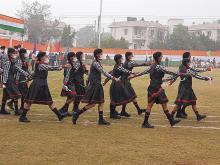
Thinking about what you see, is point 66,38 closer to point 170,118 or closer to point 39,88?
point 39,88

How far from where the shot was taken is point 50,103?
→ 11.4 meters

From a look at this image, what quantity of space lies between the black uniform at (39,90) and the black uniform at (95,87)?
103cm

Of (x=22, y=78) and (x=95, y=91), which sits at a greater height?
(x=22, y=78)

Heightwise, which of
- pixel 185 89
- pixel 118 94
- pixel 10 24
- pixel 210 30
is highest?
pixel 210 30

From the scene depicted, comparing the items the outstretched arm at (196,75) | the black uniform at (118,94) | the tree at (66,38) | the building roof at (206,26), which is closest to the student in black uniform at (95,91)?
the black uniform at (118,94)

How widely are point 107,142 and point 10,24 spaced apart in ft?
68.1

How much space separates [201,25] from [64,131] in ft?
390

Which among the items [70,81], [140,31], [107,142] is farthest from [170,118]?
[140,31]

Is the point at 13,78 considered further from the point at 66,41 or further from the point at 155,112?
the point at 66,41

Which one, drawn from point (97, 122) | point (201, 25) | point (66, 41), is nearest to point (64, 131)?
point (97, 122)

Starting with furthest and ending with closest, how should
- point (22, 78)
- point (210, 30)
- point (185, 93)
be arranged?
point (210, 30), point (22, 78), point (185, 93)

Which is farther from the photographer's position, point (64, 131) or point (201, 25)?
point (201, 25)

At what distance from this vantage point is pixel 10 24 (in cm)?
2827

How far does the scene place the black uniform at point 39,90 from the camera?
446 inches
